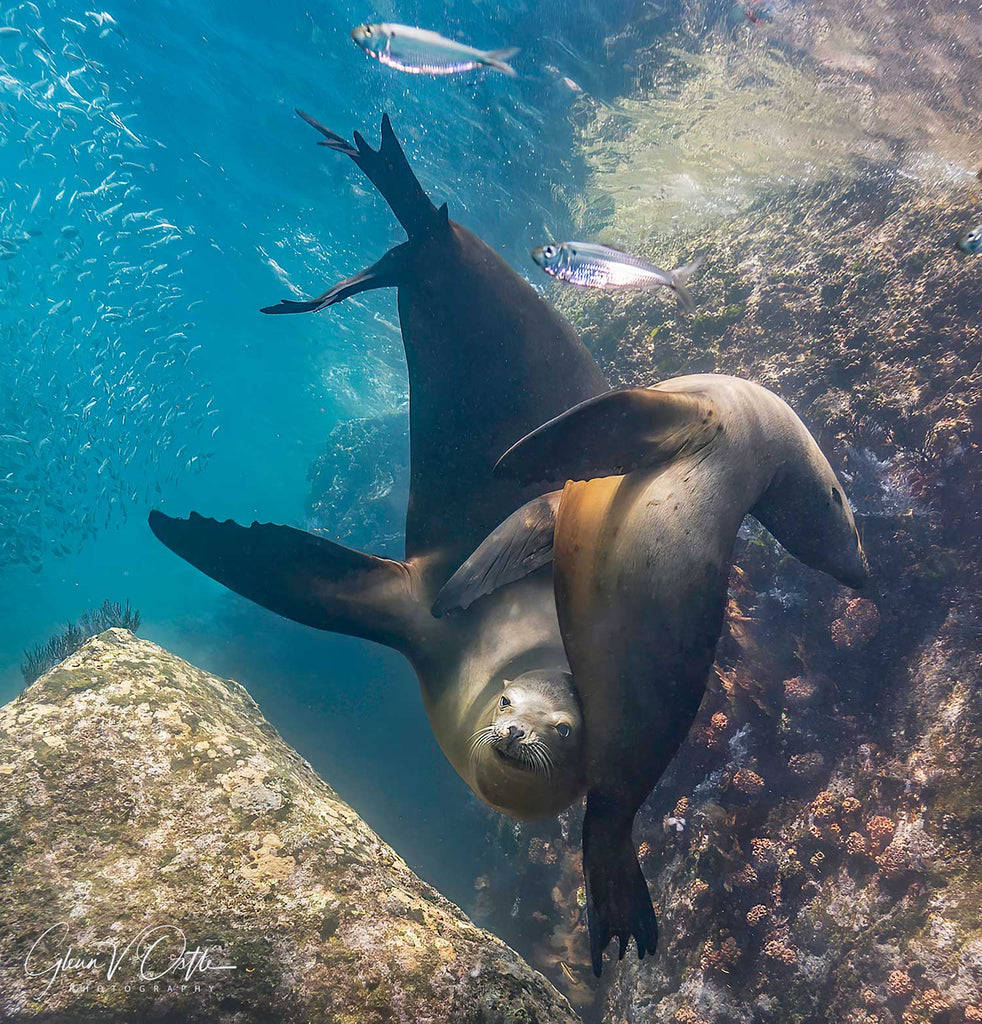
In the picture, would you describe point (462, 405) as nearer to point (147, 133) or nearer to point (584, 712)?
point (584, 712)

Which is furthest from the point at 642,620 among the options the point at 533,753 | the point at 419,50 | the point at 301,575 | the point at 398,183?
the point at 419,50

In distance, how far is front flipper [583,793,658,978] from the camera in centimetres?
193

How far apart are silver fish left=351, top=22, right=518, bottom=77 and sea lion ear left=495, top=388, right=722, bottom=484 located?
371cm

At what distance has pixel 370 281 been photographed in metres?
3.45

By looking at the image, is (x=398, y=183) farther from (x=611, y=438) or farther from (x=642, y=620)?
(x=642, y=620)

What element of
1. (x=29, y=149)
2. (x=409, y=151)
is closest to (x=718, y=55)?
(x=409, y=151)

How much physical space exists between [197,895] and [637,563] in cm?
221

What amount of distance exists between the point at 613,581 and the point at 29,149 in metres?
27.7

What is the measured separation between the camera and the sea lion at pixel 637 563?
5.91 feet

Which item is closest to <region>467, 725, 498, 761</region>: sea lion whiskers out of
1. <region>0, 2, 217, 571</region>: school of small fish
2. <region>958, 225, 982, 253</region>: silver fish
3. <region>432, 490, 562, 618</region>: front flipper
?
<region>432, 490, 562, 618</region>: front flipper

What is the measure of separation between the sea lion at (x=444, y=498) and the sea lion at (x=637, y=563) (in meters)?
0.43

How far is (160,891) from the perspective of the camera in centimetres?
211

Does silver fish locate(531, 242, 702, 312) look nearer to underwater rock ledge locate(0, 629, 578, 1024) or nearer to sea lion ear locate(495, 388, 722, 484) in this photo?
sea lion ear locate(495, 388, 722, 484)

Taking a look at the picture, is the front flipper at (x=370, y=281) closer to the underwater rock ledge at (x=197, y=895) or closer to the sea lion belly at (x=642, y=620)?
the sea lion belly at (x=642, y=620)
